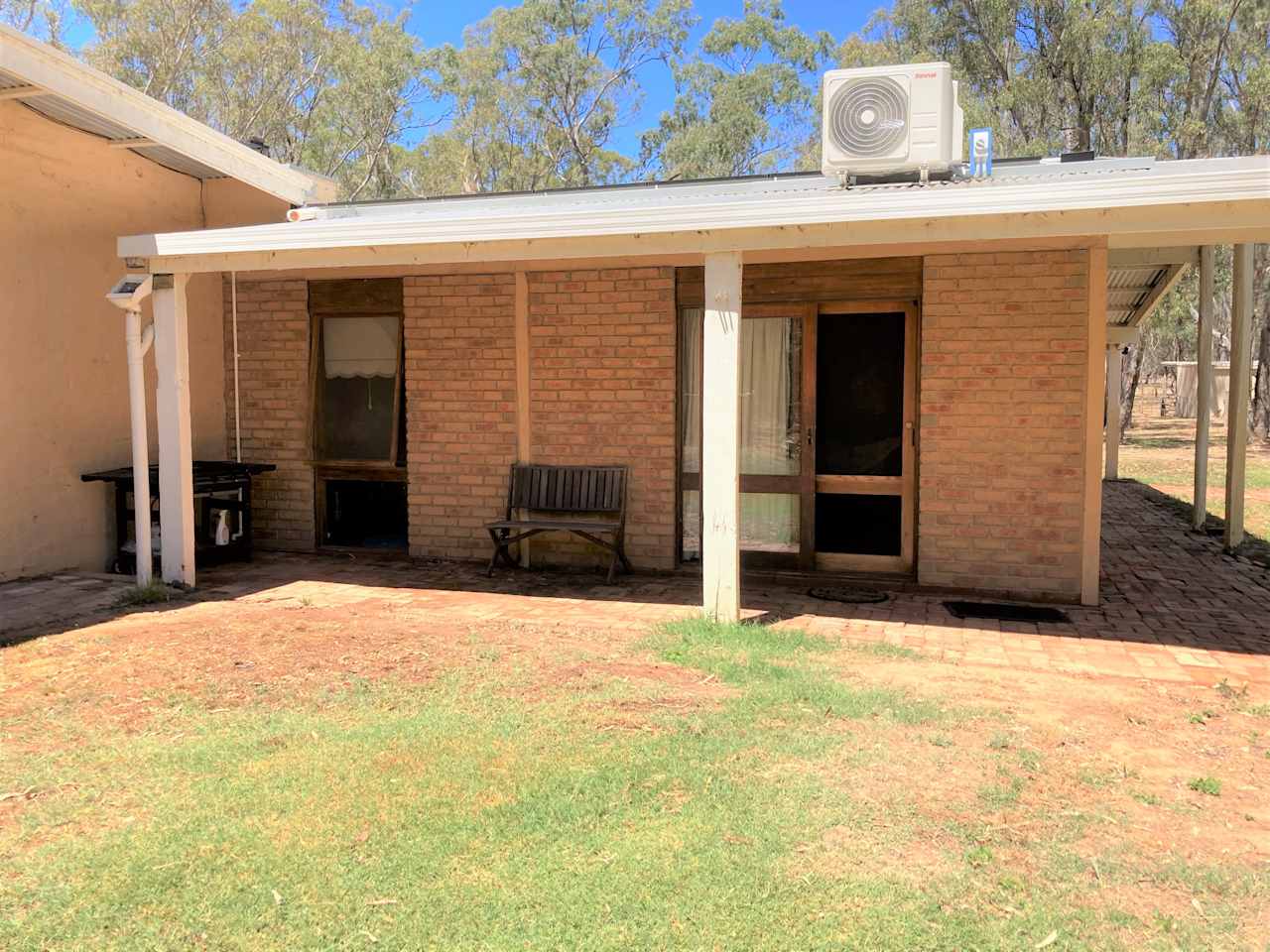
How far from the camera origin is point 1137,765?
13.7 feet

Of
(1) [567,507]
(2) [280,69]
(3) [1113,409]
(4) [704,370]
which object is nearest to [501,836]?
(4) [704,370]

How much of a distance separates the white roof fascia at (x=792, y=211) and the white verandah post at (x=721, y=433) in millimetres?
392

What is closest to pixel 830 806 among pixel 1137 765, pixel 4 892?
pixel 1137 765

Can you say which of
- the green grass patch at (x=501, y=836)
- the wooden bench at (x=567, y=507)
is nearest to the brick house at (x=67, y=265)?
the wooden bench at (x=567, y=507)

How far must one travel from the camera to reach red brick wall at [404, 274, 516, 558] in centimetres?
871

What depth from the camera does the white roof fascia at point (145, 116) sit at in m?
6.71

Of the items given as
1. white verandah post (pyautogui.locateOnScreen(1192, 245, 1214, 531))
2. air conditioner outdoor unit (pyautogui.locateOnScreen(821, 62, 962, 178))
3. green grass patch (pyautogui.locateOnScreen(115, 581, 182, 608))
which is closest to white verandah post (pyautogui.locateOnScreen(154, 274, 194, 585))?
green grass patch (pyautogui.locateOnScreen(115, 581, 182, 608))

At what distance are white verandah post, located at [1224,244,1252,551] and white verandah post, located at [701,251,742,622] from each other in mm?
6207

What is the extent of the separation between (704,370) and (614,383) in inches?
87.2

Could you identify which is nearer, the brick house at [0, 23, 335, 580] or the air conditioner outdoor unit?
the air conditioner outdoor unit

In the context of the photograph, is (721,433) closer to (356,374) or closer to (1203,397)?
(356,374)

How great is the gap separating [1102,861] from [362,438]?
296 inches

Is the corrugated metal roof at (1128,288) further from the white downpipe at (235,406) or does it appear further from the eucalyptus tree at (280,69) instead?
the eucalyptus tree at (280,69)

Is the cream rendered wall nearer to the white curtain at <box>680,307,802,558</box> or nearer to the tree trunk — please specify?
the white curtain at <box>680,307,802,558</box>
